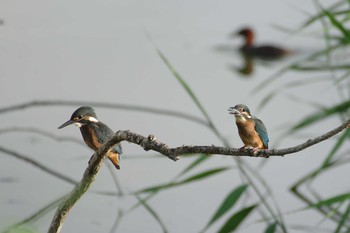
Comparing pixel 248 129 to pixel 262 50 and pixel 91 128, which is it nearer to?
pixel 91 128

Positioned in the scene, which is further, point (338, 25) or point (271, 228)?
point (271, 228)

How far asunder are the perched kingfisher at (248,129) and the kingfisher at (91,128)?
3.1 inches

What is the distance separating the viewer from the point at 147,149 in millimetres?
595

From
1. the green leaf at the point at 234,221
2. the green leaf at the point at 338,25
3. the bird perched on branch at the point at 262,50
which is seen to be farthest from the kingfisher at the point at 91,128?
the bird perched on branch at the point at 262,50

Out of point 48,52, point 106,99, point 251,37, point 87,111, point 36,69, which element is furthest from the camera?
point 251,37

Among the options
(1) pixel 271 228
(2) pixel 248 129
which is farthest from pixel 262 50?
(2) pixel 248 129

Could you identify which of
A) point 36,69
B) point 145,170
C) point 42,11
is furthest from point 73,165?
point 42,11

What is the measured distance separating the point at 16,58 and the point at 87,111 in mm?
3256

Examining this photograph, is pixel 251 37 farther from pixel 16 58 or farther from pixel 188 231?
pixel 188 231

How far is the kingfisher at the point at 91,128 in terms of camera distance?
2.01 feet

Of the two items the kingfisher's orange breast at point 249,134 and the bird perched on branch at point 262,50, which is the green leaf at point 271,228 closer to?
the kingfisher's orange breast at point 249,134

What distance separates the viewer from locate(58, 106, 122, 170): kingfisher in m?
0.61

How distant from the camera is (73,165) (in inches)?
109

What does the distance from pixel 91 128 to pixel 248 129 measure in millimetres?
100
